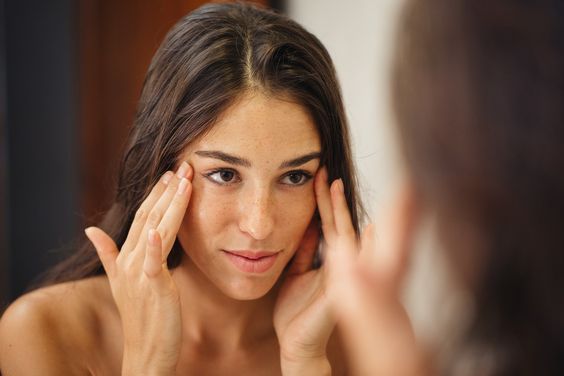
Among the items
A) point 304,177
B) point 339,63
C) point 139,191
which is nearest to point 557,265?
point 304,177

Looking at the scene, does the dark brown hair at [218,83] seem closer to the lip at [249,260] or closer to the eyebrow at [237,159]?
the eyebrow at [237,159]

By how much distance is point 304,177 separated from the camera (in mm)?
1452

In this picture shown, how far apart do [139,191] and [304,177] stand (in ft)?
1.20

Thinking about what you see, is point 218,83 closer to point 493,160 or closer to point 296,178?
point 296,178

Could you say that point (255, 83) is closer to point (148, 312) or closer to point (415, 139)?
point (148, 312)

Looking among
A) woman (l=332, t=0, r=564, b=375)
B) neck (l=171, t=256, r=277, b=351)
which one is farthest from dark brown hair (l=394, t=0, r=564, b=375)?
neck (l=171, t=256, r=277, b=351)

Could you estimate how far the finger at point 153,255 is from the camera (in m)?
1.30

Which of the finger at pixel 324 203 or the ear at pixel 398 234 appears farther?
the finger at pixel 324 203

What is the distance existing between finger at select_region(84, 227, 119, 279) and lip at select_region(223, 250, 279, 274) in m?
0.23

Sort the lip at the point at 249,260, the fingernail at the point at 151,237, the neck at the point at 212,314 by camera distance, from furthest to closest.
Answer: the neck at the point at 212,314 < the lip at the point at 249,260 < the fingernail at the point at 151,237

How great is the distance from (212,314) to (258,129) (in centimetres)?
52

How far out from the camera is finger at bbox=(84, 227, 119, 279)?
1.38 m

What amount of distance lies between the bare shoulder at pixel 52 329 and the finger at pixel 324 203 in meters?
0.53

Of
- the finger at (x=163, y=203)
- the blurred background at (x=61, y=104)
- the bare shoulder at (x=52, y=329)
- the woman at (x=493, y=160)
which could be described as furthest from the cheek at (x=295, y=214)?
the blurred background at (x=61, y=104)
